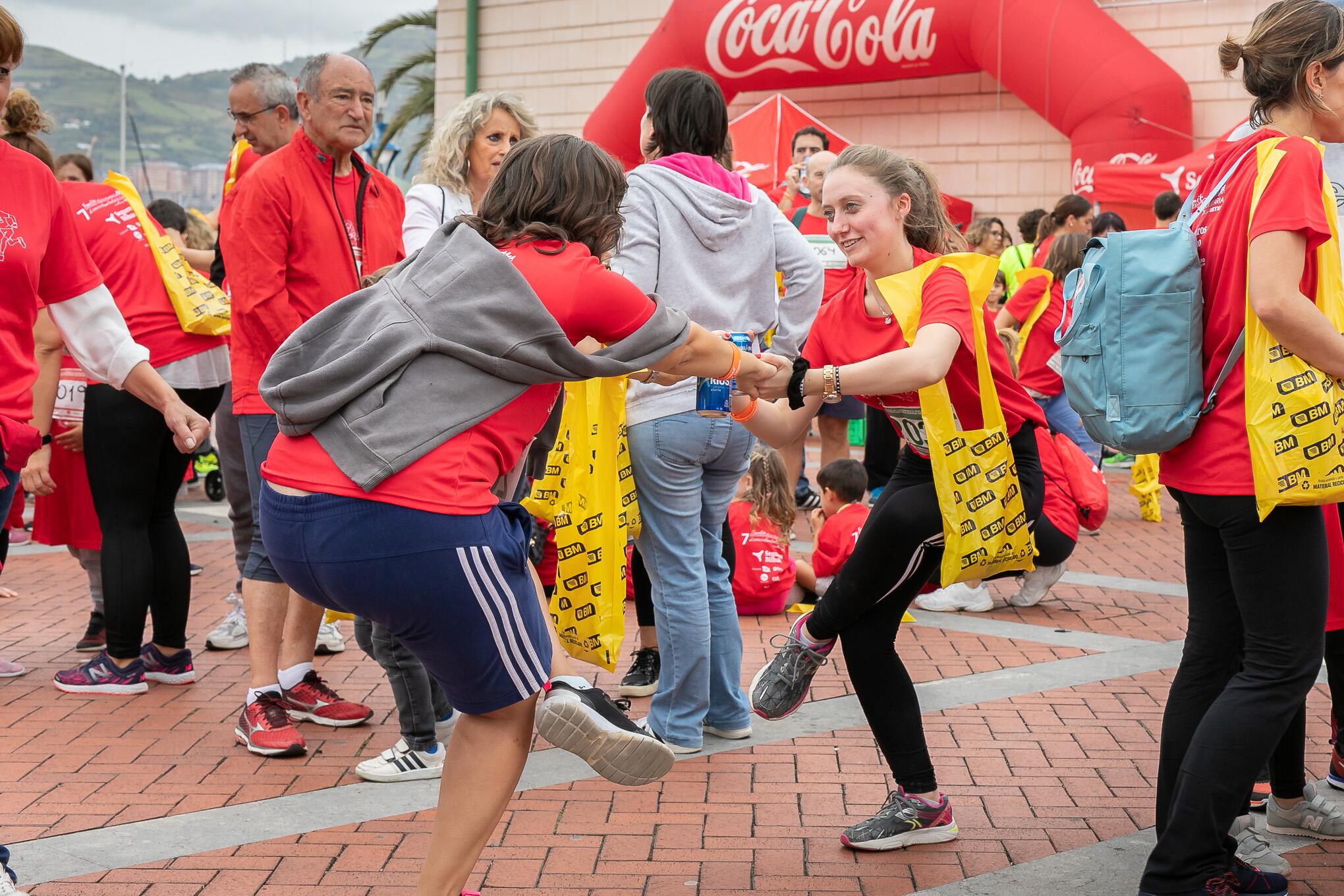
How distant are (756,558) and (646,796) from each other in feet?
8.40

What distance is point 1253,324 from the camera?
2932 millimetres

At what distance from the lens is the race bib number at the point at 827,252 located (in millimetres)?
8227

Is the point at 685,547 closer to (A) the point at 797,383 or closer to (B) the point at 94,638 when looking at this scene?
(A) the point at 797,383

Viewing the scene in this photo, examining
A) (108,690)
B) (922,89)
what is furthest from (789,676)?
(922,89)

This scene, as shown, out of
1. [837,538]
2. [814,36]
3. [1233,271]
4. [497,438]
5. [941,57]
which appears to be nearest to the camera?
[497,438]

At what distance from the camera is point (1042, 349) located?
8594 mm

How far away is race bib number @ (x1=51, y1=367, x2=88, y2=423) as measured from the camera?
5.55 meters

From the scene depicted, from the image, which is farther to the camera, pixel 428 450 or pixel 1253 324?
pixel 1253 324

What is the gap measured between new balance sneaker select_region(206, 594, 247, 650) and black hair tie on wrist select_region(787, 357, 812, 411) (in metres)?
3.30

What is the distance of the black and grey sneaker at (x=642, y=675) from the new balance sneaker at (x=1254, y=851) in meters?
2.30

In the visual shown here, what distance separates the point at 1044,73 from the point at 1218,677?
12.1 metres

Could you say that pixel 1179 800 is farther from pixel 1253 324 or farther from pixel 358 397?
pixel 358 397

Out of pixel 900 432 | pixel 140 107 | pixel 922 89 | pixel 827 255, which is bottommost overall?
pixel 900 432

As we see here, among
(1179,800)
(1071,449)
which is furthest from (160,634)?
(1071,449)
